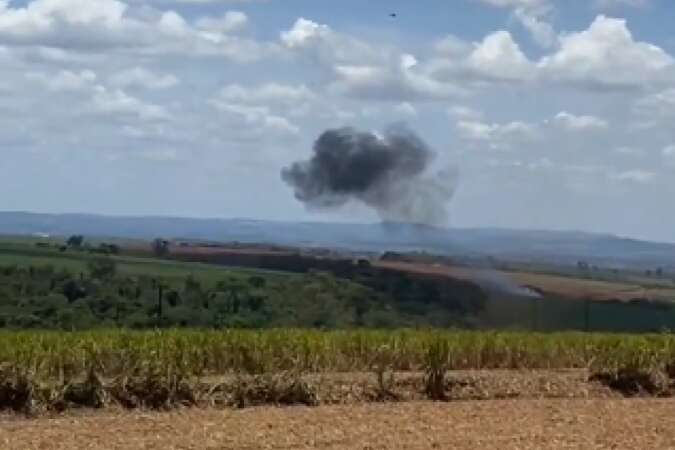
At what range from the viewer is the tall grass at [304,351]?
16234 millimetres

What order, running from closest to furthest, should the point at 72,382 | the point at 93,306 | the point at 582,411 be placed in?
the point at 72,382 < the point at 582,411 < the point at 93,306

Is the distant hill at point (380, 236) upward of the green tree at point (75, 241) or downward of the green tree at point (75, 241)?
upward

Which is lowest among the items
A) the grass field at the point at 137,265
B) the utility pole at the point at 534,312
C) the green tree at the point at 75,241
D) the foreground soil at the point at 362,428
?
the foreground soil at the point at 362,428

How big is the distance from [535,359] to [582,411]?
4.15 metres

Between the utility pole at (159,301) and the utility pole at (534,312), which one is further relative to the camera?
the utility pole at (534,312)

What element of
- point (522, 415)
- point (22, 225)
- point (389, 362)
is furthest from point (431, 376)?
point (22, 225)

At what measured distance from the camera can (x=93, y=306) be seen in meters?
24.9

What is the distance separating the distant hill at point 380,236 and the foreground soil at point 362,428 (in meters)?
10.1

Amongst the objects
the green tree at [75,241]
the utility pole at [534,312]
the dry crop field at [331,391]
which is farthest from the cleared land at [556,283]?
the green tree at [75,241]

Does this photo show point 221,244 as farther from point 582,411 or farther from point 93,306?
point 582,411

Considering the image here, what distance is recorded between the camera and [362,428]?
14.5 m

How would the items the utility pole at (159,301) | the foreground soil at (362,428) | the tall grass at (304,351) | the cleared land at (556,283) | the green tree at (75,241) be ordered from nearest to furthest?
1. the foreground soil at (362,428)
2. the tall grass at (304,351)
3. the utility pole at (159,301)
4. the cleared land at (556,283)
5. the green tree at (75,241)

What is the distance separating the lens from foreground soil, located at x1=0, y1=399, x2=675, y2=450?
1316 cm

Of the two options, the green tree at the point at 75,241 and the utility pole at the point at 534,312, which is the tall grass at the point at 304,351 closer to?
the utility pole at the point at 534,312
